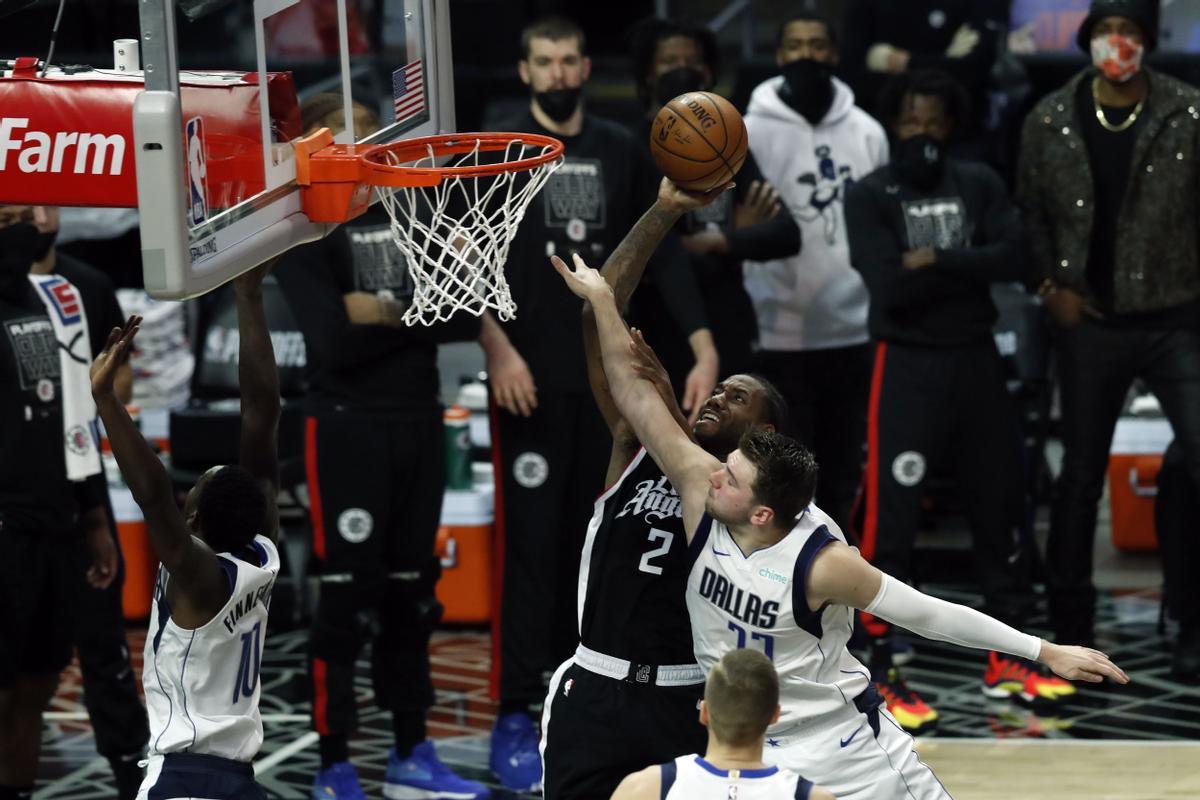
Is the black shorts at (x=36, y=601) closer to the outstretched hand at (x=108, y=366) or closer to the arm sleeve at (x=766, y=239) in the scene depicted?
the outstretched hand at (x=108, y=366)

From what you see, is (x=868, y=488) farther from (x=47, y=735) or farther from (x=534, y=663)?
(x=47, y=735)

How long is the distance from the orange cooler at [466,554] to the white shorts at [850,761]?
13.0ft

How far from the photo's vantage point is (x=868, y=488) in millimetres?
7512

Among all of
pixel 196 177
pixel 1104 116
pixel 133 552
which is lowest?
pixel 133 552

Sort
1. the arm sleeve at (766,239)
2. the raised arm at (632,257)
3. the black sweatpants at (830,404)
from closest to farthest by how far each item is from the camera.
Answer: the raised arm at (632,257) < the arm sleeve at (766,239) < the black sweatpants at (830,404)

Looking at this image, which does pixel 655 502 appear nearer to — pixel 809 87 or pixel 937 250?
pixel 937 250

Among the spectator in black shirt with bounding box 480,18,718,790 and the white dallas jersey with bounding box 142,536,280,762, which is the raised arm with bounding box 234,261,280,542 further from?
the spectator in black shirt with bounding box 480,18,718,790

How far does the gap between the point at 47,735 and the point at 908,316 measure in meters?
3.60

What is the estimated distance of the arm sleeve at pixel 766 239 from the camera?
7.59 metres

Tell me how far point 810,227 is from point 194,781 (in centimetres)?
422

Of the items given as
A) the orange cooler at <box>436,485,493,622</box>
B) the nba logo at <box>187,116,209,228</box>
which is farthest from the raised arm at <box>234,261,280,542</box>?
the orange cooler at <box>436,485,493,622</box>

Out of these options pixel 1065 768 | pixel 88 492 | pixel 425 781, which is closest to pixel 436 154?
pixel 88 492

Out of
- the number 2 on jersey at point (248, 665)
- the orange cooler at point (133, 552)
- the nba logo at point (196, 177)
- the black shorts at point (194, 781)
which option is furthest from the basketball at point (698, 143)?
the orange cooler at point (133, 552)

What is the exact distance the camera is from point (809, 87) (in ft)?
26.9
